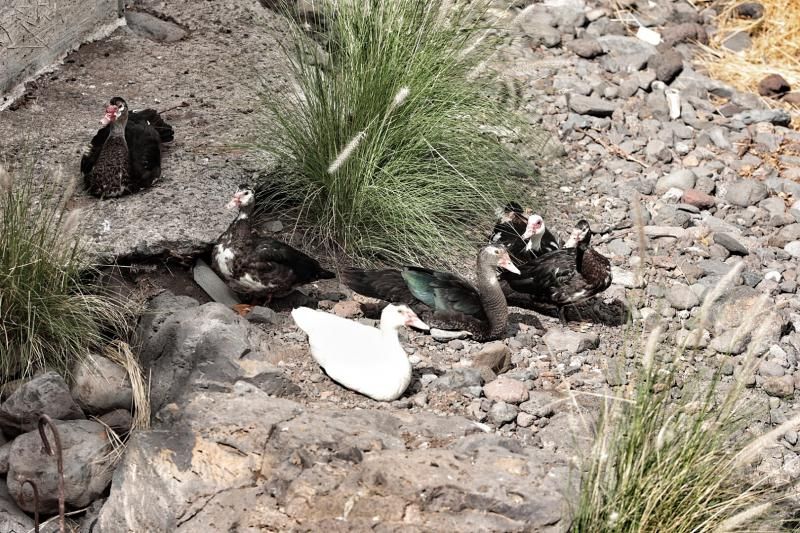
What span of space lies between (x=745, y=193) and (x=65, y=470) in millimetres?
4627

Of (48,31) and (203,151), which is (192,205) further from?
(48,31)

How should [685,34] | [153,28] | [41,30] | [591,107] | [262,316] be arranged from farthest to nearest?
[685,34] → [591,107] → [153,28] → [41,30] → [262,316]

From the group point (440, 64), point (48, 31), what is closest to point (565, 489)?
point (440, 64)

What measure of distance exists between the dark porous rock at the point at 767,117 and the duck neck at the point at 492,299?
3.37 metres

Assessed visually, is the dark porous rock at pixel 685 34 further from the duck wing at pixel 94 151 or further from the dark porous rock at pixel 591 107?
the duck wing at pixel 94 151

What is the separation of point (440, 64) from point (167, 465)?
310cm

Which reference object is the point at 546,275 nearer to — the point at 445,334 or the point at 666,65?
the point at 445,334

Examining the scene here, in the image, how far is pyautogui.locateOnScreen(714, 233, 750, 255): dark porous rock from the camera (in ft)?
21.7

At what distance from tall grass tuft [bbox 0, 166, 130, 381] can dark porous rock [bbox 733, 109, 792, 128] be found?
491cm

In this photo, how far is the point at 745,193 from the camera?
23.7 feet

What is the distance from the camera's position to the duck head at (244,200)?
5.62 meters

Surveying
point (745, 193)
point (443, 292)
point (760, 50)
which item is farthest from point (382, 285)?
point (760, 50)

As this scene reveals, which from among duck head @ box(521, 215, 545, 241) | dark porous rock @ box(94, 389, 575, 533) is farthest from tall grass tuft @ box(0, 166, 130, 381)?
duck head @ box(521, 215, 545, 241)

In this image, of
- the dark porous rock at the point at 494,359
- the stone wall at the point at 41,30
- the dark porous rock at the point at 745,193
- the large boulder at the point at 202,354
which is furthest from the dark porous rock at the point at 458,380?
the stone wall at the point at 41,30
